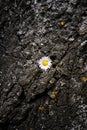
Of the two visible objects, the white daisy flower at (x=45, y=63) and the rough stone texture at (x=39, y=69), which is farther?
Answer: the white daisy flower at (x=45, y=63)

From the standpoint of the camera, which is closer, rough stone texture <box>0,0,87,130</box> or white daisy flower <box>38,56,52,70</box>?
rough stone texture <box>0,0,87,130</box>

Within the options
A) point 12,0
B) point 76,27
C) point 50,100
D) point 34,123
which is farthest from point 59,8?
point 34,123

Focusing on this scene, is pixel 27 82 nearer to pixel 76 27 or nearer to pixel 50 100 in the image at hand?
pixel 50 100
